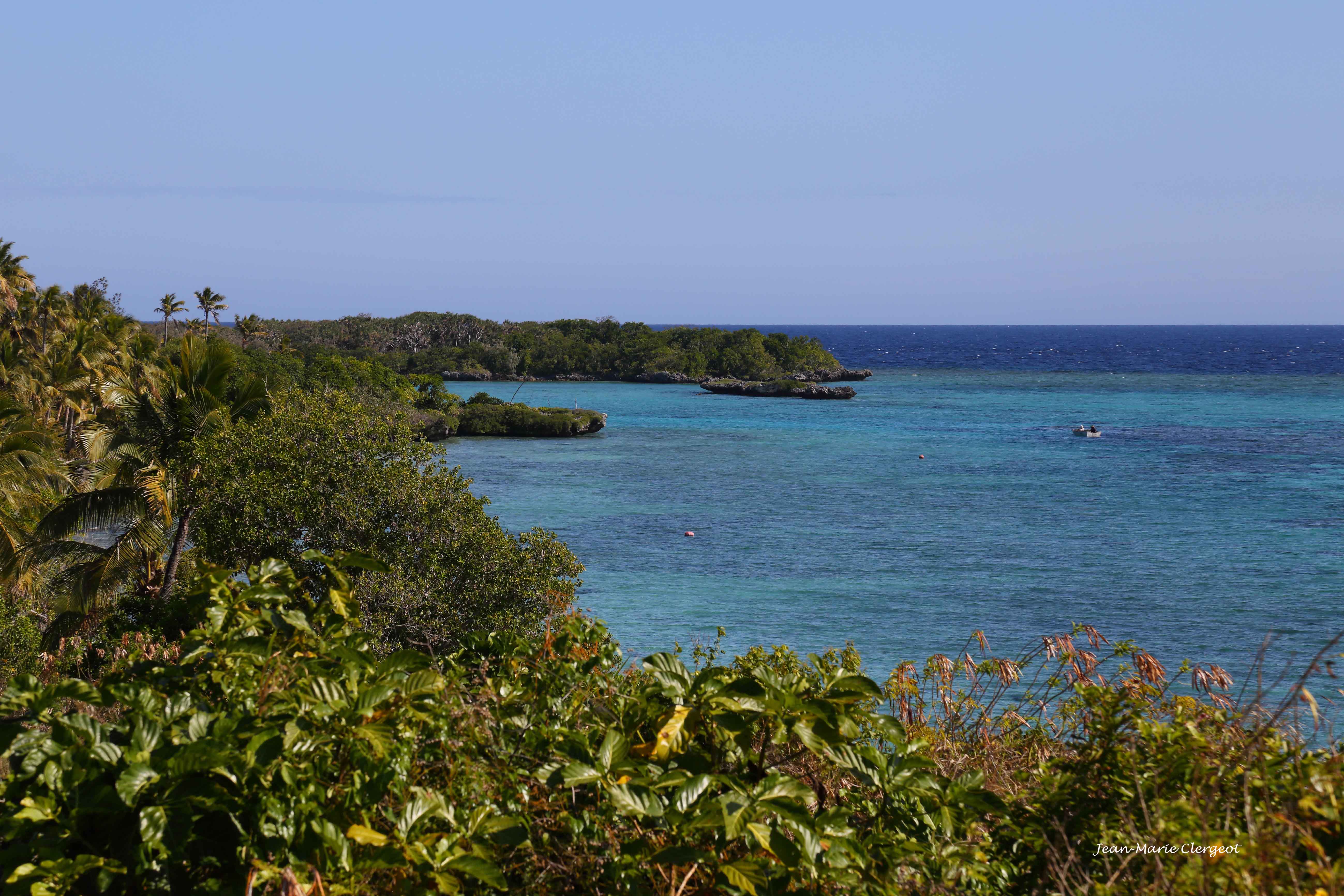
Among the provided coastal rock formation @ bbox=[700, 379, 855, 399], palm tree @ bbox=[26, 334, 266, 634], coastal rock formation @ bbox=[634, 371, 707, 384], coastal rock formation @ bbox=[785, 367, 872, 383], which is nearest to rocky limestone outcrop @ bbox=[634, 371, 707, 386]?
coastal rock formation @ bbox=[634, 371, 707, 384]

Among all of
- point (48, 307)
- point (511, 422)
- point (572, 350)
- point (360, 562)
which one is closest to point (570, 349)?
point (572, 350)

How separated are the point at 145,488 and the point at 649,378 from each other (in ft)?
385

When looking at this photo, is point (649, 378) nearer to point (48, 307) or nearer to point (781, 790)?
point (48, 307)

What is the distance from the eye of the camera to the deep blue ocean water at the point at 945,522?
28172 mm

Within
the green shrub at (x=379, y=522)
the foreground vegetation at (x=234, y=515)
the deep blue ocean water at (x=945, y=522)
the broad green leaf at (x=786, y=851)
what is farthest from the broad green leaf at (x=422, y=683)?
the green shrub at (x=379, y=522)

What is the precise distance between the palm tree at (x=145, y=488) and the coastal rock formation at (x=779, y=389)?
314 feet

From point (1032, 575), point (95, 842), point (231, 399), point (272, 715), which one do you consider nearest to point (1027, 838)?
point (272, 715)

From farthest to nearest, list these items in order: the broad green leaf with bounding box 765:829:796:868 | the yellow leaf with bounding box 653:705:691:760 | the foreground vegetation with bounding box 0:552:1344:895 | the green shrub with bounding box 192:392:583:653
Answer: the green shrub with bounding box 192:392:583:653, the yellow leaf with bounding box 653:705:691:760, the broad green leaf with bounding box 765:829:796:868, the foreground vegetation with bounding box 0:552:1344:895

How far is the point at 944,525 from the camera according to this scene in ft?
141

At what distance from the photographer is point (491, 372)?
141 meters

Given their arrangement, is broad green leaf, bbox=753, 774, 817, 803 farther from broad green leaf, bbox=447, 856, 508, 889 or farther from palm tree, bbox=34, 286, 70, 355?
palm tree, bbox=34, 286, 70, 355

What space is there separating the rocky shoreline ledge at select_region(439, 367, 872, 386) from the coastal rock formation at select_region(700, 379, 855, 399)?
11.6 feet

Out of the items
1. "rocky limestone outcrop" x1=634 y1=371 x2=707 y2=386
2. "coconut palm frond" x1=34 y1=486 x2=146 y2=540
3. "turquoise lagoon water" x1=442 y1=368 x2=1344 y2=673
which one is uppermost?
"rocky limestone outcrop" x1=634 y1=371 x2=707 y2=386

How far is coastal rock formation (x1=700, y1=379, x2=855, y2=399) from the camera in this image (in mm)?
110875
